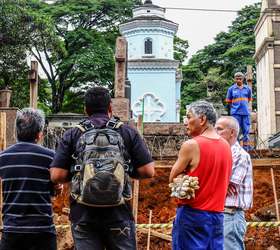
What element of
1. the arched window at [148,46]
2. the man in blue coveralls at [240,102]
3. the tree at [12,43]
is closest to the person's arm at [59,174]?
the man in blue coveralls at [240,102]

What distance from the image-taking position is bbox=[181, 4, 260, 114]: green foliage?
41.8m

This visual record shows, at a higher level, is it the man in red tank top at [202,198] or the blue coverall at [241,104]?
the blue coverall at [241,104]

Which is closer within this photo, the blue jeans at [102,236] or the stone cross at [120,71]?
the blue jeans at [102,236]

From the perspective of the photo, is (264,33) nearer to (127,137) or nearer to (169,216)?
(169,216)

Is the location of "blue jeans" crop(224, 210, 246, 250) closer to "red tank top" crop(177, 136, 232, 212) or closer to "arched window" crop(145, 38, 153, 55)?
A: "red tank top" crop(177, 136, 232, 212)

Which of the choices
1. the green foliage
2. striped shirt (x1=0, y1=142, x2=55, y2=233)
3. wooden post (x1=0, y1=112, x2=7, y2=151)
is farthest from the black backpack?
the green foliage

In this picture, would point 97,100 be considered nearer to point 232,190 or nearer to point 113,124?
point 113,124

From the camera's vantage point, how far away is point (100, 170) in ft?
14.1

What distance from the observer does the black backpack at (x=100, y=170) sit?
169 inches

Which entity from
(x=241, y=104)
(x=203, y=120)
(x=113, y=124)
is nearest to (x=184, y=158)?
(x=203, y=120)

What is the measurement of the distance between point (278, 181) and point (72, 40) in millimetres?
25013

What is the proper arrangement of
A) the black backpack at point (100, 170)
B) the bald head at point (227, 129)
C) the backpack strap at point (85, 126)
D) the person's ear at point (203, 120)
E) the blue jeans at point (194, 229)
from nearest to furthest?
1. the black backpack at point (100, 170)
2. the backpack strap at point (85, 126)
3. the blue jeans at point (194, 229)
4. the person's ear at point (203, 120)
5. the bald head at point (227, 129)

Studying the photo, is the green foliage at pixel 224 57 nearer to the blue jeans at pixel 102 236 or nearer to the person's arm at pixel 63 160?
the person's arm at pixel 63 160

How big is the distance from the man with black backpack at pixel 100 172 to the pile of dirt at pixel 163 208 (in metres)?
5.91
